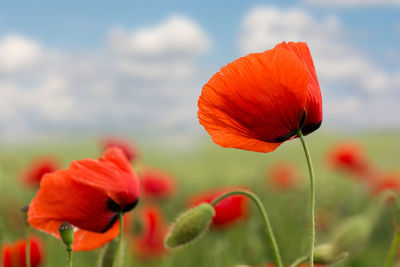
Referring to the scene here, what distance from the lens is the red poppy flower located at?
0.80m

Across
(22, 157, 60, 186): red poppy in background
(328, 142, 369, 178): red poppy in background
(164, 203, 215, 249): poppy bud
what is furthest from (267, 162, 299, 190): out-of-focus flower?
(164, 203, 215, 249): poppy bud

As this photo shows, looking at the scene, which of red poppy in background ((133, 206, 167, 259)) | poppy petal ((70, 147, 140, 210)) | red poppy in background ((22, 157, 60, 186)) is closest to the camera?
poppy petal ((70, 147, 140, 210))

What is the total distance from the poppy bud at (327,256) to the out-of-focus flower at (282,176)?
106 inches

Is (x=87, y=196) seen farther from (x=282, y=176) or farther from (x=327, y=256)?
(x=282, y=176)

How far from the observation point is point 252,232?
5.15 feet

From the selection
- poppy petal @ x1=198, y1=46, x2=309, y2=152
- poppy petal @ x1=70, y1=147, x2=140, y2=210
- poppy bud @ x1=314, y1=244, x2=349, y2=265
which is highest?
poppy petal @ x1=198, y1=46, x2=309, y2=152

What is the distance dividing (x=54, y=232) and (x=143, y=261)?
1486 mm

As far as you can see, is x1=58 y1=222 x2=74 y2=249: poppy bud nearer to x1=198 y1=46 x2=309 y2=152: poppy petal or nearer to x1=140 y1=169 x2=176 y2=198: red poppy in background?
x1=198 y1=46 x2=309 y2=152: poppy petal

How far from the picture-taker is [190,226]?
829 millimetres

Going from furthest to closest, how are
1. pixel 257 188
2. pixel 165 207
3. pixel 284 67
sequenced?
pixel 257 188, pixel 165 207, pixel 284 67

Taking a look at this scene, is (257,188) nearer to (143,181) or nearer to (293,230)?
(293,230)

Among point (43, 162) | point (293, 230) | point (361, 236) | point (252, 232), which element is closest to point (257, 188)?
point (293, 230)

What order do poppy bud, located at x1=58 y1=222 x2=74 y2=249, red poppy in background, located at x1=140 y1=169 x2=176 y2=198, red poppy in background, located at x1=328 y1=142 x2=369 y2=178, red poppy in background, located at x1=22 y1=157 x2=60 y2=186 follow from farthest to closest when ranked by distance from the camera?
red poppy in background, located at x1=328 y1=142 x2=369 y2=178
red poppy in background, located at x1=140 y1=169 x2=176 y2=198
red poppy in background, located at x1=22 y1=157 x2=60 y2=186
poppy bud, located at x1=58 y1=222 x2=74 y2=249

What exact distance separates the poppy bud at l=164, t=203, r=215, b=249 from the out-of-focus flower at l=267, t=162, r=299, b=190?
8.76 ft
